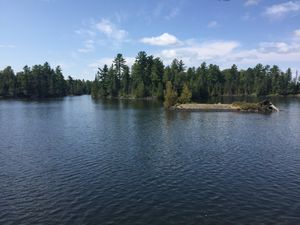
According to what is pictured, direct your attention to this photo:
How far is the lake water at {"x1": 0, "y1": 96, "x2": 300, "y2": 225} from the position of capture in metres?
25.3

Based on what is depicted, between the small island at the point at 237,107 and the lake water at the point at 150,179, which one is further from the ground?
the small island at the point at 237,107

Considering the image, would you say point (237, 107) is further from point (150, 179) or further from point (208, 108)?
point (150, 179)

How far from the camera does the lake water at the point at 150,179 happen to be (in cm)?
2527

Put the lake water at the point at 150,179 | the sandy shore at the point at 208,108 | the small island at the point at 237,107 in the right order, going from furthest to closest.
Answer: the sandy shore at the point at 208,108 → the small island at the point at 237,107 → the lake water at the point at 150,179

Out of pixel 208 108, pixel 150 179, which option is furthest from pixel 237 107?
pixel 150 179

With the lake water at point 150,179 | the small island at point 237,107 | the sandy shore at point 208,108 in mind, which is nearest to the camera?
the lake water at point 150,179

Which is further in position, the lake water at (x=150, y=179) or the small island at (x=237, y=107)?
the small island at (x=237, y=107)

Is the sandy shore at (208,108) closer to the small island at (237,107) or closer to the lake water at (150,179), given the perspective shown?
the small island at (237,107)

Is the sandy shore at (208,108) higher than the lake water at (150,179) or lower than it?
higher

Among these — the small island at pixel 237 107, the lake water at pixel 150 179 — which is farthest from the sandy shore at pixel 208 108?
the lake water at pixel 150 179

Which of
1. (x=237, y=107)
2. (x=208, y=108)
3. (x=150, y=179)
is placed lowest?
(x=150, y=179)

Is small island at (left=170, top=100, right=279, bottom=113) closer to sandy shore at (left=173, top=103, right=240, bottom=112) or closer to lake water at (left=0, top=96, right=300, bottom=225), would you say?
sandy shore at (left=173, top=103, right=240, bottom=112)

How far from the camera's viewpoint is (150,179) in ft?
112

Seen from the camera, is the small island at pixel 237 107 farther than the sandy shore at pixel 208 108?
No
